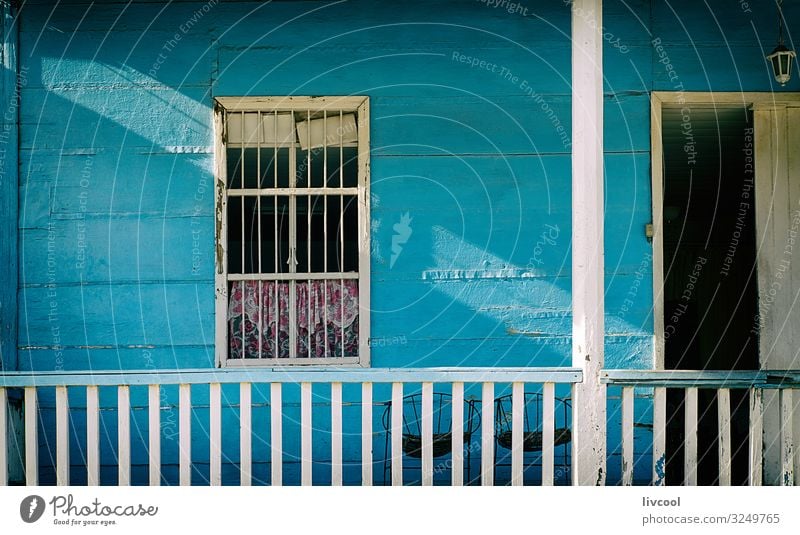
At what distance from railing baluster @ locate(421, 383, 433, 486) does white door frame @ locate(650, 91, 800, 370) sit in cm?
208

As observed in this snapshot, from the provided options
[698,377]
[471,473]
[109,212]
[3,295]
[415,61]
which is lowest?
[471,473]

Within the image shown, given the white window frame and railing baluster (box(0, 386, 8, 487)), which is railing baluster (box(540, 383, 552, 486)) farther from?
railing baluster (box(0, 386, 8, 487))

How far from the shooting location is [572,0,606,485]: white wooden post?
177 inches

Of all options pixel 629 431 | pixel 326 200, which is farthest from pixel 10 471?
pixel 629 431

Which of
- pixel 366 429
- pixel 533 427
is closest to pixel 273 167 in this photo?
pixel 366 429

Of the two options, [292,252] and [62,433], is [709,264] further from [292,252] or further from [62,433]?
[62,433]

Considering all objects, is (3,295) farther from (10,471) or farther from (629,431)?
(629,431)

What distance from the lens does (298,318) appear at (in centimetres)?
603

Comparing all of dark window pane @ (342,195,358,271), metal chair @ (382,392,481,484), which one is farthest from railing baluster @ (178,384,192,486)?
dark window pane @ (342,195,358,271)

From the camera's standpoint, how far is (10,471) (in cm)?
533

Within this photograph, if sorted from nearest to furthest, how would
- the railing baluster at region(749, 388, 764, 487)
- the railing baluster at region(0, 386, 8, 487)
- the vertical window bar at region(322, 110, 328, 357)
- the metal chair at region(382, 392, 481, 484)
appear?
the railing baluster at region(0, 386, 8, 487)
the railing baluster at region(749, 388, 764, 487)
the metal chair at region(382, 392, 481, 484)
the vertical window bar at region(322, 110, 328, 357)

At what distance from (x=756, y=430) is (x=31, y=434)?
152 inches
